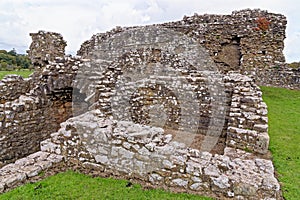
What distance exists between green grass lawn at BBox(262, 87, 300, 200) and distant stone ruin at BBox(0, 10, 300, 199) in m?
0.59

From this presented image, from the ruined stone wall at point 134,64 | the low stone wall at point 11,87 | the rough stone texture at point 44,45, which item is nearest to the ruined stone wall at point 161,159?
the ruined stone wall at point 134,64

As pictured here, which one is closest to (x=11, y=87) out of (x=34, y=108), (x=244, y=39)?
(x=34, y=108)

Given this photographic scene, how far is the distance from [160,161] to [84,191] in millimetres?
1456

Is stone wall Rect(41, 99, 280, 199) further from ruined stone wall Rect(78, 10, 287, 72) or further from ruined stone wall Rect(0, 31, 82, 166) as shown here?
ruined stone wall Rect(78, 10, 287, 72)

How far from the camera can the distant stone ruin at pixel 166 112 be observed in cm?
408

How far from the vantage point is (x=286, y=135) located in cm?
770

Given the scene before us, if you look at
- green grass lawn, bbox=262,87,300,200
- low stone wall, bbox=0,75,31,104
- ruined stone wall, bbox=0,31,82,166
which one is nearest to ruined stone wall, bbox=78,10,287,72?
green grass lawn, bbox=262,87,300,200

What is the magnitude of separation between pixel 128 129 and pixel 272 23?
1545 cm

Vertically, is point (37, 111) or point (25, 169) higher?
point (37, 111)

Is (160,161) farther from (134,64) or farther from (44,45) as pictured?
(44,45)

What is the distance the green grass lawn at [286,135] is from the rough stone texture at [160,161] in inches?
32.5

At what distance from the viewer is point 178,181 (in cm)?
403

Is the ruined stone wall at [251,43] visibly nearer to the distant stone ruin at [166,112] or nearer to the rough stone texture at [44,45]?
the distant stone ruin at [166,112]

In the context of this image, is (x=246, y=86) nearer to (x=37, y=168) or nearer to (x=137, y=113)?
(x=137, y=113)
